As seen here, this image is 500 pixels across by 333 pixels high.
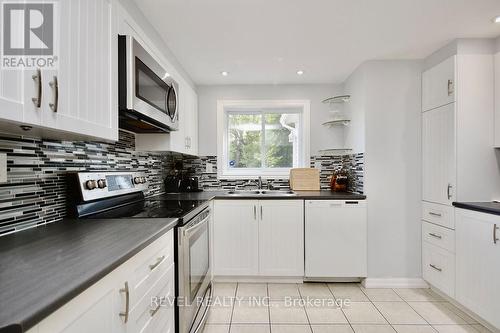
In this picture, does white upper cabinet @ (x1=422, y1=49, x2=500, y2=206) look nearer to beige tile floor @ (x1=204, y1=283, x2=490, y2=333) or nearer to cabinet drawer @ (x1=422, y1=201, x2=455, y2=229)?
cabinet drawer @ (x1=422, y1=201, x2=455, y2=229)

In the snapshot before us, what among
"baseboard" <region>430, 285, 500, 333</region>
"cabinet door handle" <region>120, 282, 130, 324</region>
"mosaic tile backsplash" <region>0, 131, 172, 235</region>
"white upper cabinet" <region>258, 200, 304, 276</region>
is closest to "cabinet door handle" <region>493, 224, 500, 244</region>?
"baseboard" <region>430, 285, 500, 333</region>

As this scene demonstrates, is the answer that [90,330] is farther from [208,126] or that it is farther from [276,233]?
[208,126]

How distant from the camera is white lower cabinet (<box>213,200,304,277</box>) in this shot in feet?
8.62

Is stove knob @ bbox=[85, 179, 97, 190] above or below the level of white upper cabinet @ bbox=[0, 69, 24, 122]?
below

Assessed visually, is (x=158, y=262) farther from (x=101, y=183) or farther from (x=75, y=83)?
(x=75, y=83)

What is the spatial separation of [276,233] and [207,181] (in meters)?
1.15

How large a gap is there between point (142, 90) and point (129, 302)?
3.60ft

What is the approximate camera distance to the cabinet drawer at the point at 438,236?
7.09 feet

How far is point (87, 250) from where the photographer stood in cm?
88

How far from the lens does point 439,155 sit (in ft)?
7.62

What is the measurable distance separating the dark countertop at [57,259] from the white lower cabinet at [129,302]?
4 centimetres

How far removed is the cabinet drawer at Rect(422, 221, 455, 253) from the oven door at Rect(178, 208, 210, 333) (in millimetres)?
2036

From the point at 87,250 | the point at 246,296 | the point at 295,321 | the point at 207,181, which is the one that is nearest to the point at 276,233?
the point at 246,296

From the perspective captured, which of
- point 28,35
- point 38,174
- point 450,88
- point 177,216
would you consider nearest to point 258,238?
point 177,216
